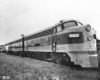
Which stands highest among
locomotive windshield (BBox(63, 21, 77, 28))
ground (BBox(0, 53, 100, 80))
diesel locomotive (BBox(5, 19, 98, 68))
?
locomotive windshield (BBox(63, 21, 77, 28))

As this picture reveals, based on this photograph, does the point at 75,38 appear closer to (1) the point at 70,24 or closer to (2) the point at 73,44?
(2) the point at 73,44

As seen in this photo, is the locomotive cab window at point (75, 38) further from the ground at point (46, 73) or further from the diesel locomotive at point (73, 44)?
the ground at point (46, 73)

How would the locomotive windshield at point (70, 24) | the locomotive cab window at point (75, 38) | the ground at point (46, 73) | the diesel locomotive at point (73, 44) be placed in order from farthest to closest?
the locomotive windshield at point (70, 24)
the locomotive cab window at point (75, 38)
the diesel locomotive at point (73, 44)
the ground at point (46, 73)

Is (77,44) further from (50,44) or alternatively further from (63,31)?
(50,44)

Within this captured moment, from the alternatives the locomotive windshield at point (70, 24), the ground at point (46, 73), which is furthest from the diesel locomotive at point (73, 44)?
the ground at point (46, 73)

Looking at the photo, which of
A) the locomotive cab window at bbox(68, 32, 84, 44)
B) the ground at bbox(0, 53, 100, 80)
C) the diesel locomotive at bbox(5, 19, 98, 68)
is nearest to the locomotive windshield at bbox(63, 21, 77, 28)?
the diesel locomotive at bbox(5, 19, 98, 68)

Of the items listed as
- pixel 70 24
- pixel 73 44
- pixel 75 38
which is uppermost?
pixel 70 24

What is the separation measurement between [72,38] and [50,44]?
3031mm

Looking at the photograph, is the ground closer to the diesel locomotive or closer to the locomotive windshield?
the diesel locomotive

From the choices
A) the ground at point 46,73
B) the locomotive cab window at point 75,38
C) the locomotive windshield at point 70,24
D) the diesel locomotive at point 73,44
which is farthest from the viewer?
the locomotive windshield at point 70,24

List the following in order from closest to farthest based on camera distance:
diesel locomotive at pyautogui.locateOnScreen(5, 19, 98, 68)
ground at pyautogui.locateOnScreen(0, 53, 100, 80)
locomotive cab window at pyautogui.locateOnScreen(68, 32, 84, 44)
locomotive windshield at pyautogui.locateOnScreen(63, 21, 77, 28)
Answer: ground at pyautogui.locateOnScreen(0, 53, 100, 80) → diesel locomotive at pyautogui.locateOnScreen(5, 19, 98, 68) → locomotive cab window at pyautogui.locateOnScreen(68, 32, 84, 44) → locomotive windshield at pyautogui.locateOnScreen(63, 21, 77, 28)

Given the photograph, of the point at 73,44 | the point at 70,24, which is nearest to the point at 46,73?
the point at 73,44

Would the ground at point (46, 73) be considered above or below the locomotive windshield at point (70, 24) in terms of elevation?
below

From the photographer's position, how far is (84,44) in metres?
7.41
